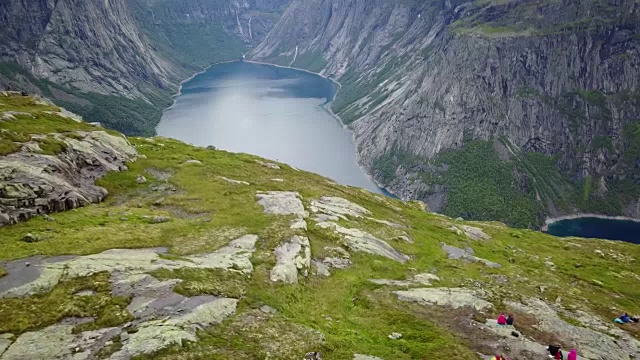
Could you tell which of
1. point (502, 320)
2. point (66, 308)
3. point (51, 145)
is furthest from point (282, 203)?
point (66, 308)

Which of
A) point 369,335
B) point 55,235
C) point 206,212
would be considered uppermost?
point 206,212

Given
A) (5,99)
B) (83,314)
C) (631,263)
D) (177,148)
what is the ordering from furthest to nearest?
(177,148) < (5,99) < (631,263) < (83,314)

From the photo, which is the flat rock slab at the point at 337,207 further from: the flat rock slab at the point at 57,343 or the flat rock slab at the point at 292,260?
the flat rock slab at the point at 57,343

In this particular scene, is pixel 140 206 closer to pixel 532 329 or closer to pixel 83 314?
pixel 83 314

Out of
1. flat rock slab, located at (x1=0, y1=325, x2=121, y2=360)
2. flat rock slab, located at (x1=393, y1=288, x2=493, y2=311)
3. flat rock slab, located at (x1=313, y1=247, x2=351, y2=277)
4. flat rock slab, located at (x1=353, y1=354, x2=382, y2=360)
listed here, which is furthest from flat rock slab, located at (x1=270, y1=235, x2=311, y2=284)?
flat rock slab, located at (x1=0, y1=325, x2=121, y2=360)

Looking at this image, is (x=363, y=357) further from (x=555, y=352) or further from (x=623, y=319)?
(x=623, y=319)

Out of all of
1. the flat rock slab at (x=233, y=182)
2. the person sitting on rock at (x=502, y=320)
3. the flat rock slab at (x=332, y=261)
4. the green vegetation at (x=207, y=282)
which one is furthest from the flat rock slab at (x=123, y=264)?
the flat rock slab at (x=233, y=182)

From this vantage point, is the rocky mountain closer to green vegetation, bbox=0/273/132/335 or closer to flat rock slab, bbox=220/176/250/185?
green vegetation, bbox=0/273/132/335

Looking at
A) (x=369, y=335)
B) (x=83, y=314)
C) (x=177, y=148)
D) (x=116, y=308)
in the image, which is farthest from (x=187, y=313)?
(x=177, y=148)
